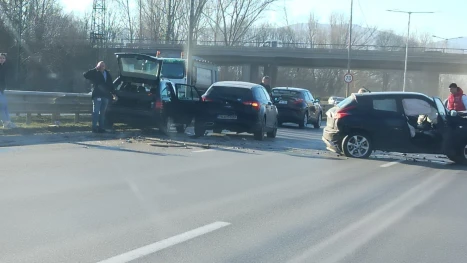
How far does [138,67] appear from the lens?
64.8 ft

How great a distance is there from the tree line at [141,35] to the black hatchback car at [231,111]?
957 inches

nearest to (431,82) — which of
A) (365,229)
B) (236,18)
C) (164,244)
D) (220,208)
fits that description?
(236,18)

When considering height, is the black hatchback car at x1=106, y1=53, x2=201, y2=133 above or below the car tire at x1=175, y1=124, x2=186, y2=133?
above

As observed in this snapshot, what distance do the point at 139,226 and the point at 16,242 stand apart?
4.53ft

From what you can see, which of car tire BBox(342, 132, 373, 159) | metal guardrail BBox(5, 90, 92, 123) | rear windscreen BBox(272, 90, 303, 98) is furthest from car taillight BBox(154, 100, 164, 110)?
rear windscreen BBox(272, 90, 303, 98)

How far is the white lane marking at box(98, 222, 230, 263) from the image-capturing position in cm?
600

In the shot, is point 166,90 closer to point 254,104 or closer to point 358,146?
point 254,104

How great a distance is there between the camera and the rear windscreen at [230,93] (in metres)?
19.1

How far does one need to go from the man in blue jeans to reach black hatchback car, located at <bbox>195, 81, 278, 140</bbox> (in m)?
2.51

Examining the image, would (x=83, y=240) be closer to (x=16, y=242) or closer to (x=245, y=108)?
(x=16, y=242)

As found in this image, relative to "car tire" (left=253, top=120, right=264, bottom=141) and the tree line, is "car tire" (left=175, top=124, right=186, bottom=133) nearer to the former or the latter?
"car tire" (left=253, top=120, right=264, bottom=141)

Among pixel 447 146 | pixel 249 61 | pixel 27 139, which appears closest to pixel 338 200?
pixel 447 146

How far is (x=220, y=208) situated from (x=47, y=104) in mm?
12220

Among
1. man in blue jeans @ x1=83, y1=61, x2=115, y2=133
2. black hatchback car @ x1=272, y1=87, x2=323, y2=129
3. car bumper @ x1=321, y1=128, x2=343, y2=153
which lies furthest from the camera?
black hatchback car @ x1=272, y1=87, x2=323, y2=129
